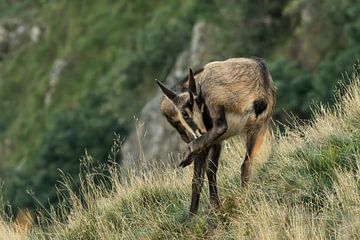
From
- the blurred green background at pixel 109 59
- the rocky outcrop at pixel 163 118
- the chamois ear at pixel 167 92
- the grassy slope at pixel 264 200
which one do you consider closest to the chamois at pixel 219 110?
the chamois ear at pixel 167 92

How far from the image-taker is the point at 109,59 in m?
76.2

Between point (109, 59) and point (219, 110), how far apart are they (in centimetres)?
6950

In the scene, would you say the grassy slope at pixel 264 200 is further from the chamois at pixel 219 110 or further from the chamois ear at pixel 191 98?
the chamois ear at pixel 191 98

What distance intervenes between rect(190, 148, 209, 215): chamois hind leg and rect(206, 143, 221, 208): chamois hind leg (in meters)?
0.11

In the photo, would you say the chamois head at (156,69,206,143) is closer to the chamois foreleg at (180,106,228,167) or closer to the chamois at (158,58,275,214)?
the chamois at (158,58,275,214)

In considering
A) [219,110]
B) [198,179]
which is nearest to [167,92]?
[219,110]

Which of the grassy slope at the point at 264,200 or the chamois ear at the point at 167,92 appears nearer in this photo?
the grassy slope at the point at 264,200

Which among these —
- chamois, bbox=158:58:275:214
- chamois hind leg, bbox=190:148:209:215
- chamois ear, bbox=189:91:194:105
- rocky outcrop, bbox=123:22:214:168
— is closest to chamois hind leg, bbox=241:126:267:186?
chamois, bbox=158:58:275:214

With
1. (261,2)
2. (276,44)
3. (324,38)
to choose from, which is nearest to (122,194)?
(324,38)

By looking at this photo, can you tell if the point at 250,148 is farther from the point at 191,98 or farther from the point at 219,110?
the point at 191,98

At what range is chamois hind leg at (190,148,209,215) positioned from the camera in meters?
7.58

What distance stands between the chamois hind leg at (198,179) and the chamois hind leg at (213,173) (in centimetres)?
11

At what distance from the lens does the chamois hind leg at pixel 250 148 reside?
7613mm

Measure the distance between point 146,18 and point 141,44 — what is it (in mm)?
10556
